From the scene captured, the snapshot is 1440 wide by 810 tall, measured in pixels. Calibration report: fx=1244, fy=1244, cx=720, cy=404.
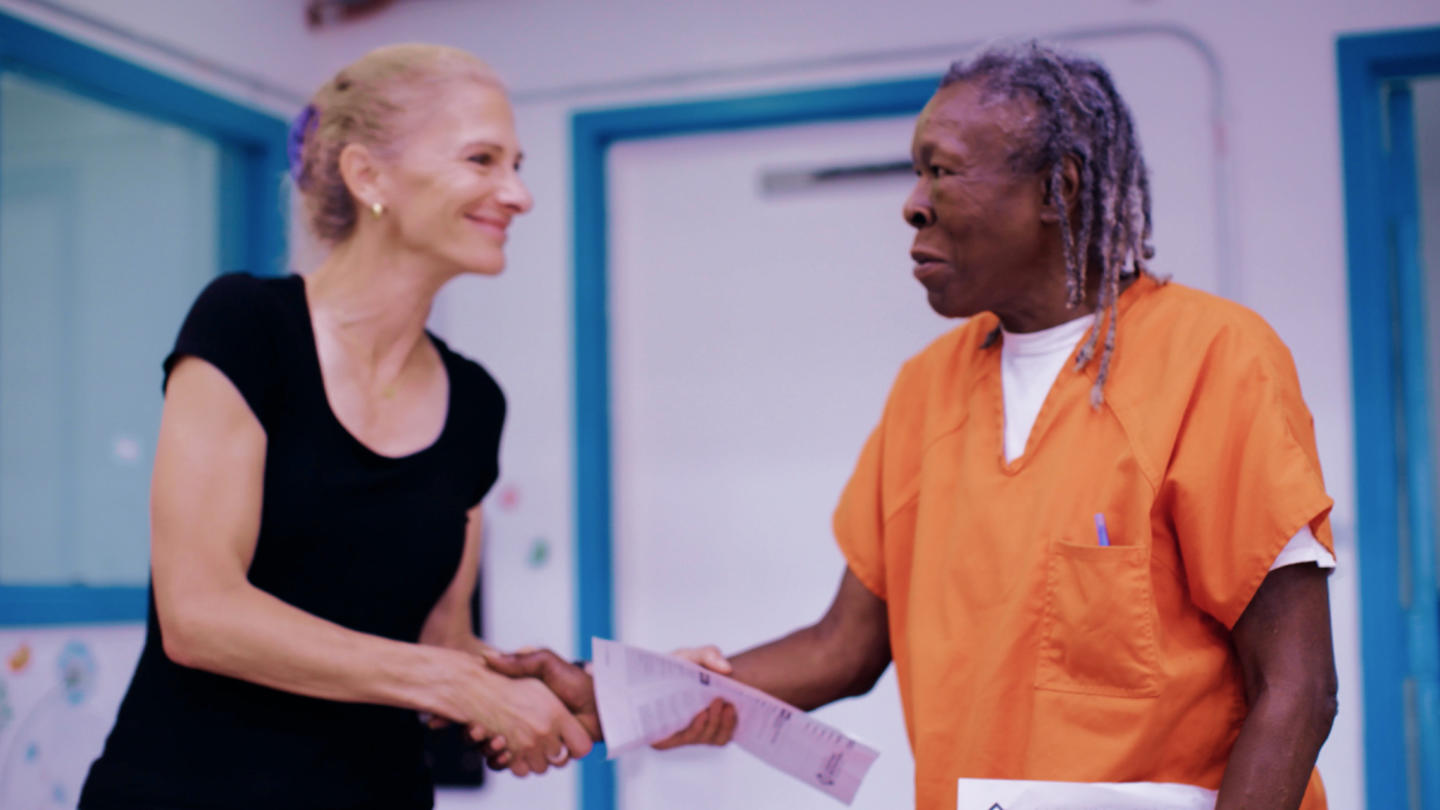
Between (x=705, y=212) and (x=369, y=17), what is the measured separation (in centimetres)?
111

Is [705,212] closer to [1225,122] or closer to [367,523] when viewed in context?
[1225,122]

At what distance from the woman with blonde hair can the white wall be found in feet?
4.49

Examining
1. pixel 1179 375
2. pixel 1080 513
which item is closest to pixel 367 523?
pixel 1080 513

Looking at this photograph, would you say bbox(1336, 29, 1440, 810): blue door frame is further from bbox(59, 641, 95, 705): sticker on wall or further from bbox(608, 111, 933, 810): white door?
bbox(59, 641, 95, 705): sticker on wall

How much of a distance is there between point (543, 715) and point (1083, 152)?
1004 mm

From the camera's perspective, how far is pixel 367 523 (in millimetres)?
1506

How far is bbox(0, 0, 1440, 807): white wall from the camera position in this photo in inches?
107

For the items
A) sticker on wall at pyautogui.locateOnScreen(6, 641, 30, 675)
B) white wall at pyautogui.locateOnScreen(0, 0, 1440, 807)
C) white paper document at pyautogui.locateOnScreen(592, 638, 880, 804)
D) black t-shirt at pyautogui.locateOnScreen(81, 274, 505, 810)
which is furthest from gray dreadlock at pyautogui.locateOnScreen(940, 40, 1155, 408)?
sticker on wall at pyautogui.locateOnScreen(6, 641, 30, 675)

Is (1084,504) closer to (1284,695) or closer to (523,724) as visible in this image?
(1284,695)

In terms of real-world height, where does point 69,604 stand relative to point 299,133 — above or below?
below

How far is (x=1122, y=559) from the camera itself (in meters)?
1.28

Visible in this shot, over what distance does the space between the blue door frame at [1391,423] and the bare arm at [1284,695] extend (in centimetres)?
162

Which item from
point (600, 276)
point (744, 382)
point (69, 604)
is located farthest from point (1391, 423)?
point (69, 604)

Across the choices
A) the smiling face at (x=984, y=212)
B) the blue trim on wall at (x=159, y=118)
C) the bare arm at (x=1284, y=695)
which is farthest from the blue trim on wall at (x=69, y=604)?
the bare arm at (x=1284, y=695)
